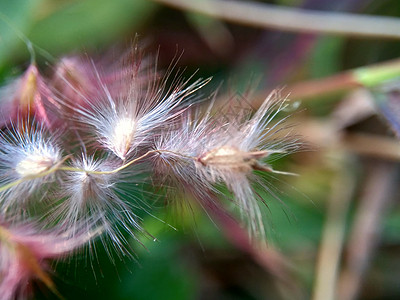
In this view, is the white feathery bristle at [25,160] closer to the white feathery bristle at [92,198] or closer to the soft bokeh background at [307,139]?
the white feathery bristle at [92,198]

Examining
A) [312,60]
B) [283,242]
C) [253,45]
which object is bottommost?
[283,242]

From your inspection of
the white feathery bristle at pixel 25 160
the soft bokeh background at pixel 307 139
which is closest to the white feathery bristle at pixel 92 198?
the white feathery bristle at pixel 25 160

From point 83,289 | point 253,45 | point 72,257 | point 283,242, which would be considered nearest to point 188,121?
point 72,257

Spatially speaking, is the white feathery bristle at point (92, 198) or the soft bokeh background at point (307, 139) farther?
the soft bokeh background at point (307, 139)

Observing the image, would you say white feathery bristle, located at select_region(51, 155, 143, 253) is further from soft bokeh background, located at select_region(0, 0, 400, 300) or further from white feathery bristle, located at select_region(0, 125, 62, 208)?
soft bokeh background, located at select_region(0, 0, 400, 300)

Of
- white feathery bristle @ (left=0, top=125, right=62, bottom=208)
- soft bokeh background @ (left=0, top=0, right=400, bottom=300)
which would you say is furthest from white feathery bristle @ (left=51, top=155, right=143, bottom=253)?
soft bokeh background @ (left=0, top=0, right=400, bottom=300)

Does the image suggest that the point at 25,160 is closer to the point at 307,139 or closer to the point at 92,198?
the point at 92,198

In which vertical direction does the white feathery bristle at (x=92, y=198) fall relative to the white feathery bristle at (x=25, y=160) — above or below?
below

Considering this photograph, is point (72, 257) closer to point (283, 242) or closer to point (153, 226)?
point (153, 226)
